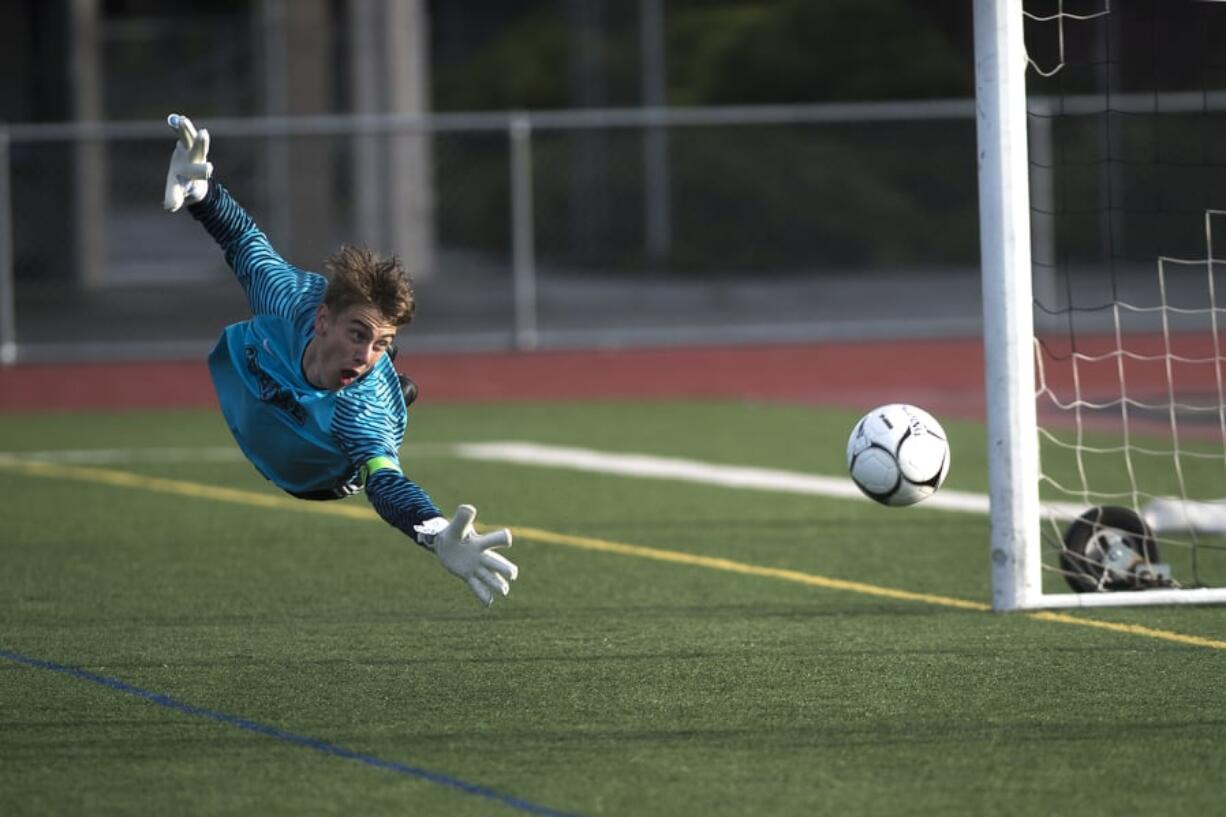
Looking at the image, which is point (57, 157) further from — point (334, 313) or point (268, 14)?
point (334, 313)

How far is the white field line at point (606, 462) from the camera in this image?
11992 mm

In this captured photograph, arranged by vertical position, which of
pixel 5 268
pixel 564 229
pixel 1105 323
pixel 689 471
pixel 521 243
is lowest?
pixel 689 471

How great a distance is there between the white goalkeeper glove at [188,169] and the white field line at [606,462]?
5.47 metres

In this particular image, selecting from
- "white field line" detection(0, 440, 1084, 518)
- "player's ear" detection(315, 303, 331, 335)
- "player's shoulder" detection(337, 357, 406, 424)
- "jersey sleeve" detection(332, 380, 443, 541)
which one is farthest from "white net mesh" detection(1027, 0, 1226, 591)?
"player's ear" detection(315, 303, 331, 335)

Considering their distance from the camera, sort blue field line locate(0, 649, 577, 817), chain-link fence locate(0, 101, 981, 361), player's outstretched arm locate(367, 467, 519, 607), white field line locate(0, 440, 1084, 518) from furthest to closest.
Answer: chain-link fence locate(0, 101, 981, 361)
white field line locate(0, 440, 1084, 518)
player's outstretched arm locate(367, 467, 519, 607)
blue field line locate(0, 649, 577, 817)

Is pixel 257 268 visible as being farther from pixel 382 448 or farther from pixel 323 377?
pixel 382 448

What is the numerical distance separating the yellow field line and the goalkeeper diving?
8.33 feet

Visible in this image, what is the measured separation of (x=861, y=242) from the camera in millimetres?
29156

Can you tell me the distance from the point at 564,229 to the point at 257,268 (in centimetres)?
2384

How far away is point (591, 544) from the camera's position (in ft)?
33.2

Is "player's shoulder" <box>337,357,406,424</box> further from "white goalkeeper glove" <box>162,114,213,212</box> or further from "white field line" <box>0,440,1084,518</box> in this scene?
"white field line" <box>0,440,1084,518</box>

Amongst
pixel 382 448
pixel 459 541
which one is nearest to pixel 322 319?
pixel 382 448

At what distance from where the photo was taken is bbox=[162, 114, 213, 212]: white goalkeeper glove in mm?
7309

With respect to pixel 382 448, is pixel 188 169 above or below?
above
